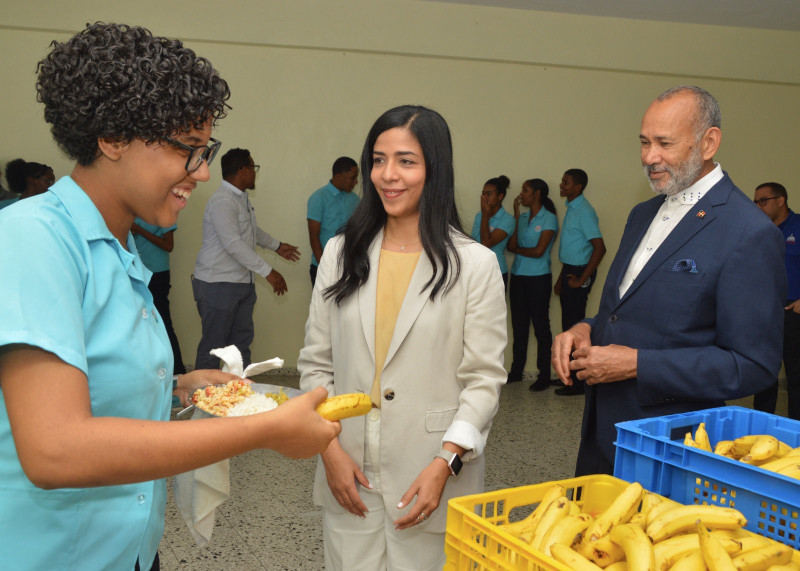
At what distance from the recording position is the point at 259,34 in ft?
21.0

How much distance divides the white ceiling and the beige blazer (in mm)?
5487

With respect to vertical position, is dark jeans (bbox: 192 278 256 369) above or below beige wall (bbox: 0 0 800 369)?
below

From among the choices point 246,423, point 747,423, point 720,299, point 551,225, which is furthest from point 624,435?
point 551,225

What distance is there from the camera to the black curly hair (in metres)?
1.03

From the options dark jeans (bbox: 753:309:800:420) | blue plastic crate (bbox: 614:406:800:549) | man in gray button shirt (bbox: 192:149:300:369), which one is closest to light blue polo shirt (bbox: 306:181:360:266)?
man in gray button shirt (bbox: 192:149:300:369)

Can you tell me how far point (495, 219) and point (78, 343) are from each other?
6065 millimetres

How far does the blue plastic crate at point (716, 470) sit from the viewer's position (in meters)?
1.28

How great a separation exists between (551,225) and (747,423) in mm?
5173

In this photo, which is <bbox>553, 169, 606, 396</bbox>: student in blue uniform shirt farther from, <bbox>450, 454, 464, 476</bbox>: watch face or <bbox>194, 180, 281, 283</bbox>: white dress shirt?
<bbox>450, 454, 464, 476</bbox>: watch face

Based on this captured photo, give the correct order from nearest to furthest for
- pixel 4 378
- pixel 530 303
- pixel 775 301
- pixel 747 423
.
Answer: pixel 4 378 < pixel 747 423 < pixel 775 301 < pixel 530 303

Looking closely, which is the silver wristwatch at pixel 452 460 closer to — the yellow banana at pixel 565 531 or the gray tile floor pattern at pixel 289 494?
the yellow banana at pixel 565 531

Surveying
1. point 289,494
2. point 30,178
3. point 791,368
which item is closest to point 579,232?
point 791,368

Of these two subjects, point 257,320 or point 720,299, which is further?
point 257,320

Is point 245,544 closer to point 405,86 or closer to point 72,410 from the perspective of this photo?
point 72,410
